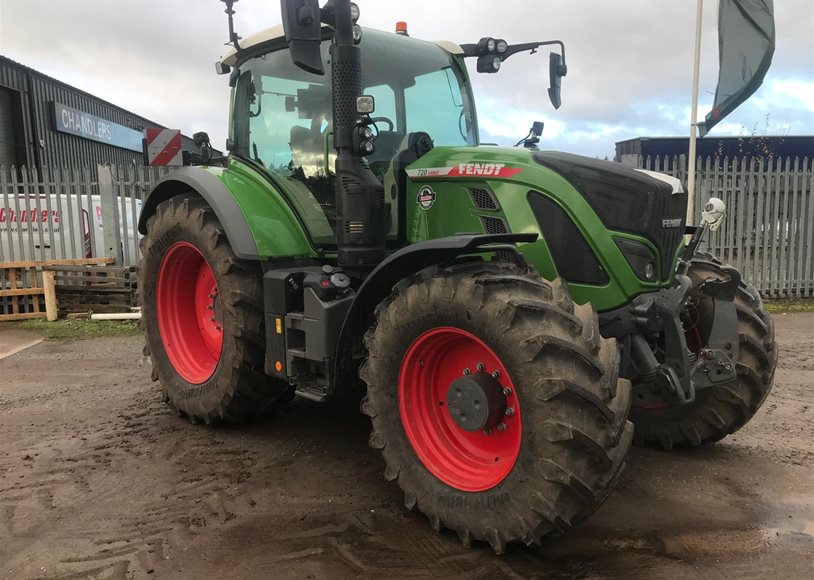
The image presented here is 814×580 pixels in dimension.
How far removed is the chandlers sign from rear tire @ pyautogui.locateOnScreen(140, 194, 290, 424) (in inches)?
606

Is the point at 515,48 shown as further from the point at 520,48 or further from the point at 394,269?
the point at 394,269

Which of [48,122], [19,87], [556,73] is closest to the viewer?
[556,73]

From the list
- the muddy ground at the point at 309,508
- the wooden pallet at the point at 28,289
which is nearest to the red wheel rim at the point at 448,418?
the muddy ground at the point at 309,508

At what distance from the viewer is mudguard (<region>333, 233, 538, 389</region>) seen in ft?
9.55

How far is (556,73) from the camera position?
4.49m

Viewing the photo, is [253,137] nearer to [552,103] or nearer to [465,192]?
[465,192]

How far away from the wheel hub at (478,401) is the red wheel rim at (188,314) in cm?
238

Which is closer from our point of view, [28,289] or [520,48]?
[520,48]

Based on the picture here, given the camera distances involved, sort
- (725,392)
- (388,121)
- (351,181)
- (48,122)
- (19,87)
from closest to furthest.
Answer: (351,181), (725,392), (388,121), (19,87), (48,122)

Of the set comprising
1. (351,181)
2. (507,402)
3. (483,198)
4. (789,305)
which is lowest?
(789,305)

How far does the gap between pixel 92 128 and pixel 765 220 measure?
18.9 meters

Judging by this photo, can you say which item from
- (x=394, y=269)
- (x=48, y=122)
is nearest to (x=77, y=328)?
(x=394, y=269)

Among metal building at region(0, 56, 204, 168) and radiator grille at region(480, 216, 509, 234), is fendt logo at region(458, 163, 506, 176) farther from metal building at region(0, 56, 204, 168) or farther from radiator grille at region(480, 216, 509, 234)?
metal building at region(0, 56, 204, 168)

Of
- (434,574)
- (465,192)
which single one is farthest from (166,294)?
(434,574)
